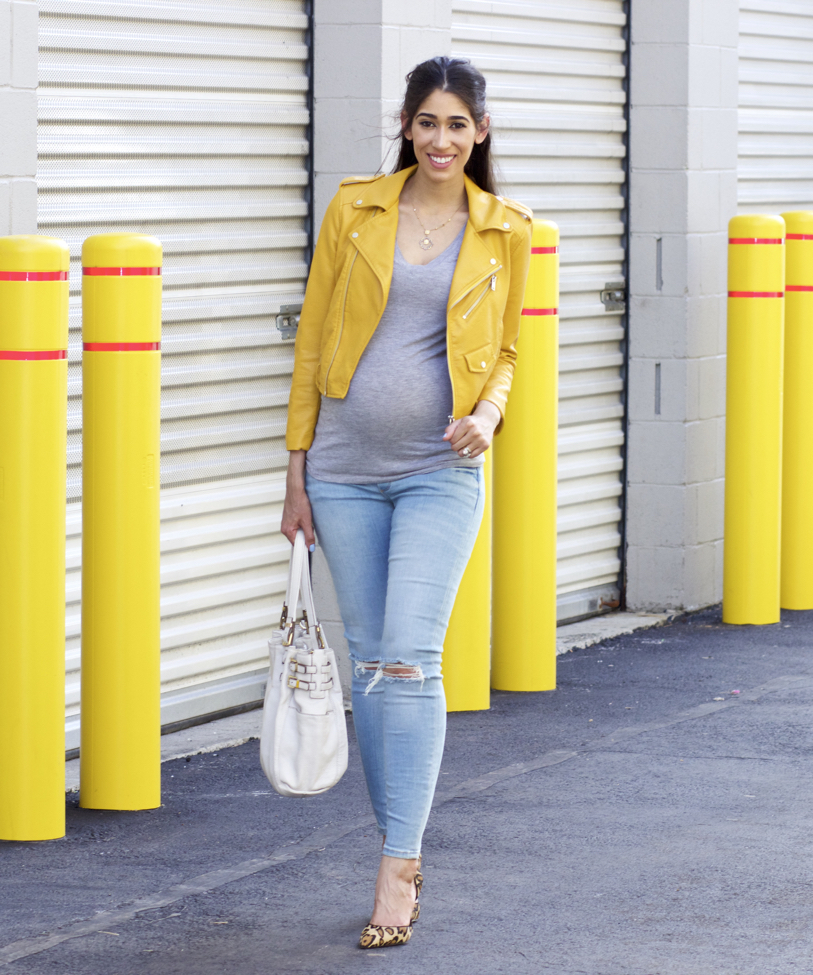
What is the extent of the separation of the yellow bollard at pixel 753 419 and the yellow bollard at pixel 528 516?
149 centimetres

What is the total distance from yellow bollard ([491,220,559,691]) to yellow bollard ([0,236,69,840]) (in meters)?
2.33

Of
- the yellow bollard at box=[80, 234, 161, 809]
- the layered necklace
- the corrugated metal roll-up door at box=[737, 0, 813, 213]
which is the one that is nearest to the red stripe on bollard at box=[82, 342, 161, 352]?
the yellow bollard at box=[80, 234, 161, 809]

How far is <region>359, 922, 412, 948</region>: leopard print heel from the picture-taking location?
410 cm

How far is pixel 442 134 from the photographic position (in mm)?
4141

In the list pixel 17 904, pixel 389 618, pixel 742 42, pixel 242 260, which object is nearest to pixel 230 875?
pixel 17 904

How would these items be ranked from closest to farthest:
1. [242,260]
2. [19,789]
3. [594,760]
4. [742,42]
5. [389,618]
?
[389,618] < [19,789] < [594,760] < [242,260] < [742,42]

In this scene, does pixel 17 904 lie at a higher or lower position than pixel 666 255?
lower

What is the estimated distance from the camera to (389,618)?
4.11 m

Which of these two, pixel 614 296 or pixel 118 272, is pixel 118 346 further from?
pixel 614 296

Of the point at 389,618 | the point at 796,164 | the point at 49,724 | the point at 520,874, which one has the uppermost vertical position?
the point at 796,164

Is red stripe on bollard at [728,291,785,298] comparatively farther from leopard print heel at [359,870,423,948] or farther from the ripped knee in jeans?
leopard print heel at [359,870,423,948]

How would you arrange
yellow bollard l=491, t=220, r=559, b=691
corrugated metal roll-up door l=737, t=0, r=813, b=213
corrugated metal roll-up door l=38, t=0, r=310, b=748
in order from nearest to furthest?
corrugated metal roll-up door l=38, t=0, r=310, b=748
yellow bollard l=491, t=220, r=559, b=691
corrugated metal roll-up door l=737, t=0, r=813, b=213

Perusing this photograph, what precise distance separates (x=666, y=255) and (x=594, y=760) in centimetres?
321

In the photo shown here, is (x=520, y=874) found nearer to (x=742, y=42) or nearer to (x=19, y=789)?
(x=19, y=789)
